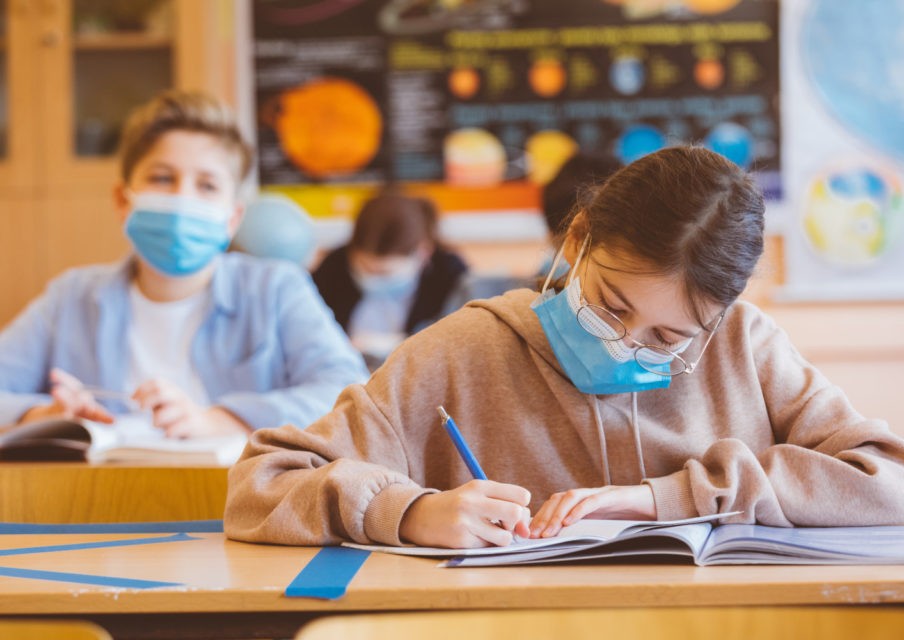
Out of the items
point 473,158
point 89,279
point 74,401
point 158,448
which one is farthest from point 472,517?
point 473,158

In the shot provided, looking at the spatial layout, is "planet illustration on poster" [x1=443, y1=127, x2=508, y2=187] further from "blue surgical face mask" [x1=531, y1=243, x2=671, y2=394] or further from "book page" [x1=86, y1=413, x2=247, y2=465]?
"blue surgical face mask" [x1=531, y1=243, x2=671, y2=394]

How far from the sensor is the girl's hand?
1.03 metres

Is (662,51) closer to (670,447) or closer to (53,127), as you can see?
(53,127)

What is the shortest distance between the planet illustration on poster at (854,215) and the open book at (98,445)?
8.99ft

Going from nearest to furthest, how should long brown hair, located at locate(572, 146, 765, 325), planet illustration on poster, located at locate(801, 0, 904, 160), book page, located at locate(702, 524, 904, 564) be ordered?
book page, located at locate(702, 524, 904, 564) < long brown hair, located at locate(572, 146, 765, 325) < planet illustration on poster, located at locate(801, 0, 904, 160)

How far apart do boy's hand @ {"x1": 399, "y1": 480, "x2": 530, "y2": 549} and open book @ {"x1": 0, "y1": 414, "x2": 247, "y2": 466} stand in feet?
2.25

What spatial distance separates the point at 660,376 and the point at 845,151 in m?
3.03

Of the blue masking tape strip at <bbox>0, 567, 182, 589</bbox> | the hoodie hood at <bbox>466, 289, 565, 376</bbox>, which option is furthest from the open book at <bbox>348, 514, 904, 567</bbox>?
the hoodie hood at <bbox>466, 289, 565, 376</bbox>

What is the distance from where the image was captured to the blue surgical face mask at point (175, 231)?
2133 millimetres

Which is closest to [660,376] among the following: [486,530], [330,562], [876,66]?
[486,530]

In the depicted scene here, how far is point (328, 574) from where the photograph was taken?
0.89 m

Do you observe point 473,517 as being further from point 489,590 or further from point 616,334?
point 616,334

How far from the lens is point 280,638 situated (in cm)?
82

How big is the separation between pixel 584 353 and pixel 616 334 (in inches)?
2.3
